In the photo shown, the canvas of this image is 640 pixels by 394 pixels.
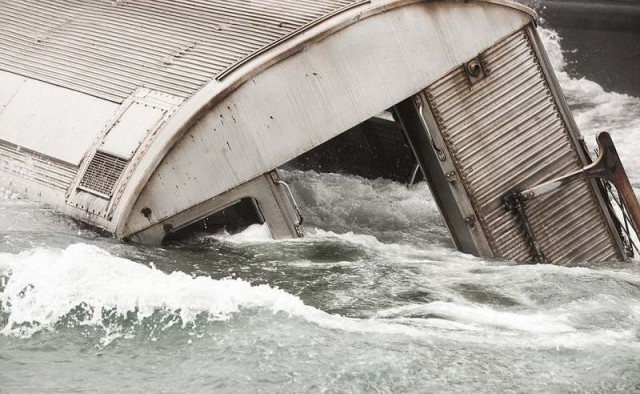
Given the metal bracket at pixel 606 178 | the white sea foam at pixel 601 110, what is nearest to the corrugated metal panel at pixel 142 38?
the metal bracket at pixel 606 178

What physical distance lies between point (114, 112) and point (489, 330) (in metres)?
4.31

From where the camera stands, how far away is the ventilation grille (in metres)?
9.61

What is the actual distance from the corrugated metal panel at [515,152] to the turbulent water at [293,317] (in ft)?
1.99

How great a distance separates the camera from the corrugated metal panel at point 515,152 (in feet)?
34.6

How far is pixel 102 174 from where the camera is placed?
31.8 feet

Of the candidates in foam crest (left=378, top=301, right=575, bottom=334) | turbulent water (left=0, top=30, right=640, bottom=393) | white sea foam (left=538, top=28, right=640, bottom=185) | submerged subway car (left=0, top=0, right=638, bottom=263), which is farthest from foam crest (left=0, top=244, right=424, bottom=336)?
white sea foam (left=538, top=28, right=640, bottom=185)

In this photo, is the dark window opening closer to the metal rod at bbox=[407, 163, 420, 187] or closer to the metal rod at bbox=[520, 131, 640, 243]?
the metal rod at bbox=[520, 131, 640, 243]

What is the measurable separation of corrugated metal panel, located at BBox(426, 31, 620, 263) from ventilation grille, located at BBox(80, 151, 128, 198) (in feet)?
10.2

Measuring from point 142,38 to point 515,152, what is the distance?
159 inches

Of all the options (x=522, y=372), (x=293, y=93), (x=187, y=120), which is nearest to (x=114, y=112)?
(x=187, y=120)

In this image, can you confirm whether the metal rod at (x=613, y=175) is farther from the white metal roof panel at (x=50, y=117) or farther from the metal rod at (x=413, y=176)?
the white metal roof panel at (x=50, y=117)

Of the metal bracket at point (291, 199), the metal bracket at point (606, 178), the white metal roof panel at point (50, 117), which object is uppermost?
the white metal roof panel at point (50, 117)

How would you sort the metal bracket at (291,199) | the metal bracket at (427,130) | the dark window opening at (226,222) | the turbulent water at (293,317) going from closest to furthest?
the turbulent water at (293,317) < the metal bracket at (291,199) < the dark window opening at (226,222) < the metal bracket at (427,130)

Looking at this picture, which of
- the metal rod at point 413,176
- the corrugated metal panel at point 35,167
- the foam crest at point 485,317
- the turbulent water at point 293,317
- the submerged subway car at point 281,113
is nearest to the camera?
the turbulent water at point 293,317
